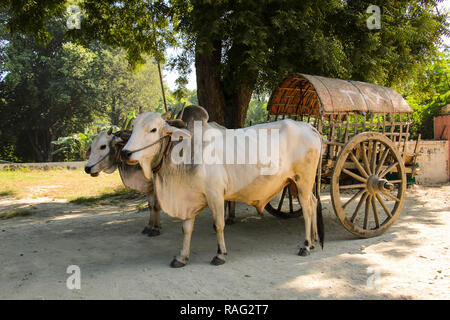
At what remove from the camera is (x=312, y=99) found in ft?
20.9

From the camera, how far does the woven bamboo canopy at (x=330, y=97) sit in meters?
4.66

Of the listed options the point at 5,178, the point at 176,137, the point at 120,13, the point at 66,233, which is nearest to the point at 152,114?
the point at 176,137

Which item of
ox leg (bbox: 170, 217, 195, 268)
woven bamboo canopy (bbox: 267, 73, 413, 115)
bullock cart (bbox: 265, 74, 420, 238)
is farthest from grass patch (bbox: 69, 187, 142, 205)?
ox leg (bbox: 170, 217, 195, 268)

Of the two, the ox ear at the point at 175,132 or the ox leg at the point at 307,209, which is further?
the ox leg at the point at 307,209

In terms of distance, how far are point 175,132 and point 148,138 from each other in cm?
28

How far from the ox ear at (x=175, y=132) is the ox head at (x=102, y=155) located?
4.39 ft

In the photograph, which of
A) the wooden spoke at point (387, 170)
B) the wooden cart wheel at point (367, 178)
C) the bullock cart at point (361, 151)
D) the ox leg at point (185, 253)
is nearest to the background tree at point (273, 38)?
the bullock cart at point (361, 151)

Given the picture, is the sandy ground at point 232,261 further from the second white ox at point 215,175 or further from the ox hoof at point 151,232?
the second white ox at point 215,175

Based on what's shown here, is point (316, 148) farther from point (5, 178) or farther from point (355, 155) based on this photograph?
point (5, 178)

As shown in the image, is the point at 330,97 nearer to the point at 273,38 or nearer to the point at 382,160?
the point at 382,160

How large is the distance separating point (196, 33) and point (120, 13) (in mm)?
3205

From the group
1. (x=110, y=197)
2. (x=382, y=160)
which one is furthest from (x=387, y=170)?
(x=110, y=197)

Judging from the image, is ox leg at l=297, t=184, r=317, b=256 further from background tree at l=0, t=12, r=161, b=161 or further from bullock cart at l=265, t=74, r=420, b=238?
background tree at l=0, t=12, r=161, b=161

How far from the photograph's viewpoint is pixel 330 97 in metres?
4.65
